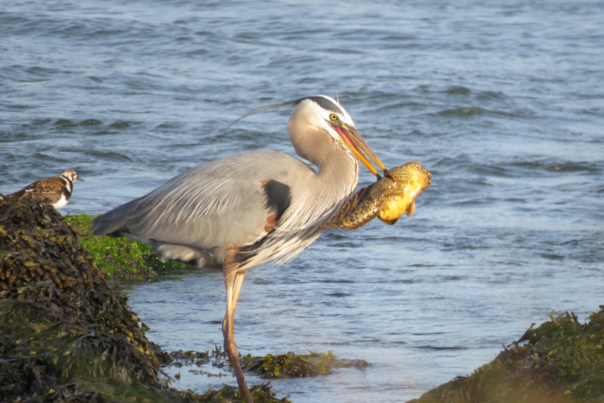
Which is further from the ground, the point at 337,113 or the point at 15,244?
the point at 337,113

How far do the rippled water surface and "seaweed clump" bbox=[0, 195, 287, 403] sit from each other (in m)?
0.74

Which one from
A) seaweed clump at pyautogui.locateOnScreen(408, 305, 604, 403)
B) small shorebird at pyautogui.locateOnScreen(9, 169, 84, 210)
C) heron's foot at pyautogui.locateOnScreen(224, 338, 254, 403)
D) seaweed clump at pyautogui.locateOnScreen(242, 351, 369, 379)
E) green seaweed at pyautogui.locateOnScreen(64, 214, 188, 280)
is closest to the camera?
seaweed clump at pyautogui.locateOnScreen(408, 305, 604, 403)

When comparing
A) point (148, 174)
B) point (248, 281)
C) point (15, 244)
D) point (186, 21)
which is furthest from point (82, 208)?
point (186, 21)

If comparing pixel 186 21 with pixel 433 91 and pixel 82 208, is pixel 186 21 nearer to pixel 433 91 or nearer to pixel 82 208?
pixel 433 91

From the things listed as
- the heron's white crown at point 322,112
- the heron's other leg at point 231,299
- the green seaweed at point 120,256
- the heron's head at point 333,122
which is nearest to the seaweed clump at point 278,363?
the heron's other leg at point 231,299

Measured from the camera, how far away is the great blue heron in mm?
4516

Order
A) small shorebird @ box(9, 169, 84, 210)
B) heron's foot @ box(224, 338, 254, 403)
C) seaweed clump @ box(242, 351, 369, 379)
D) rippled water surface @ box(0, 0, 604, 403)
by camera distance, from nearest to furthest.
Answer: heron's foot @ box(224, 338, 254, 403), seaweed clump @ box(242, 351, 369, 379), rippled water surface @ box(0, 0, 604, 403), small shorebird @ box(9, 169, 84, 210)

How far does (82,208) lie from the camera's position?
27.9 ft

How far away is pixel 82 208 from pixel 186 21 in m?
11.9

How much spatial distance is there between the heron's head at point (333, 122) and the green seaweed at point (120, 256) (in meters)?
2.66

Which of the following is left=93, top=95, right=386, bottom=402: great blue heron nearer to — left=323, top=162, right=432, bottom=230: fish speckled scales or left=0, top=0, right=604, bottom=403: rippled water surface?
left=323, top=162, right=432, bottom=230: fish speckled scales

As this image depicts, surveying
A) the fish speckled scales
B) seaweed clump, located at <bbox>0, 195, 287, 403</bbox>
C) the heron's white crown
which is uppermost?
the heron's white crown

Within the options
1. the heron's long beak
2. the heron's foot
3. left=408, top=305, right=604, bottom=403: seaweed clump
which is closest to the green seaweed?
the heron's foot

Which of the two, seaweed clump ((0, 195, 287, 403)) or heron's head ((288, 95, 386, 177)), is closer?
seaweed clump ((0, 195, 287, 403))
